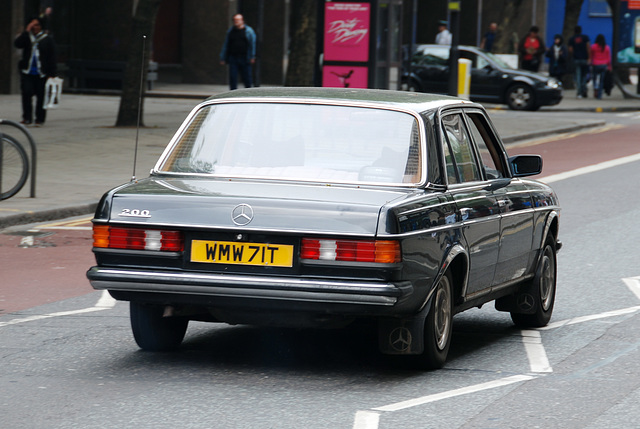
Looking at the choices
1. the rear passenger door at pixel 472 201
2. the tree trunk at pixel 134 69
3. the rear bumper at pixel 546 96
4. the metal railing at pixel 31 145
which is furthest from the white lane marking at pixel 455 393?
the rear bumper at pixel 546 96

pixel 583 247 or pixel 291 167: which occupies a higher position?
pixel 291 167

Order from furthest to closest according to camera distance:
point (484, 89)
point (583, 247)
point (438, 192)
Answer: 1. point (484, 89)
2. point (583, 247)
3. point (438, 192)

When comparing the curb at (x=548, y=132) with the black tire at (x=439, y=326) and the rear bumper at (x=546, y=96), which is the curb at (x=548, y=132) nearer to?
the rear bumper at (x=546, y=96)

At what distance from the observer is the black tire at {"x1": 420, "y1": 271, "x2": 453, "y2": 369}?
6.23 metres

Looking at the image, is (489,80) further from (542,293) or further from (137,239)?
(137,239)

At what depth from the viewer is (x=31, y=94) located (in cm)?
2212

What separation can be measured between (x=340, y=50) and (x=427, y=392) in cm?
1729

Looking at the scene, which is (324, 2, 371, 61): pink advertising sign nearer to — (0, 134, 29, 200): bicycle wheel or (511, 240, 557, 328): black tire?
(0, 134, 29, 200): bicycle wheel

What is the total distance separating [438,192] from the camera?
6.41 m

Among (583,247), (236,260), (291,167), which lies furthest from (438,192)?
(583,247)

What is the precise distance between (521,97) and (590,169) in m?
13.3

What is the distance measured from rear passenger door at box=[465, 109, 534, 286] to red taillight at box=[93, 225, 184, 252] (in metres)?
1.99

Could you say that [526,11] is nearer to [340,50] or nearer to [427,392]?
[340,50]

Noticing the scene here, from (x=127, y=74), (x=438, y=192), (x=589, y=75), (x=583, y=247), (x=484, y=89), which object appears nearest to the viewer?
(x=438, y=192)
